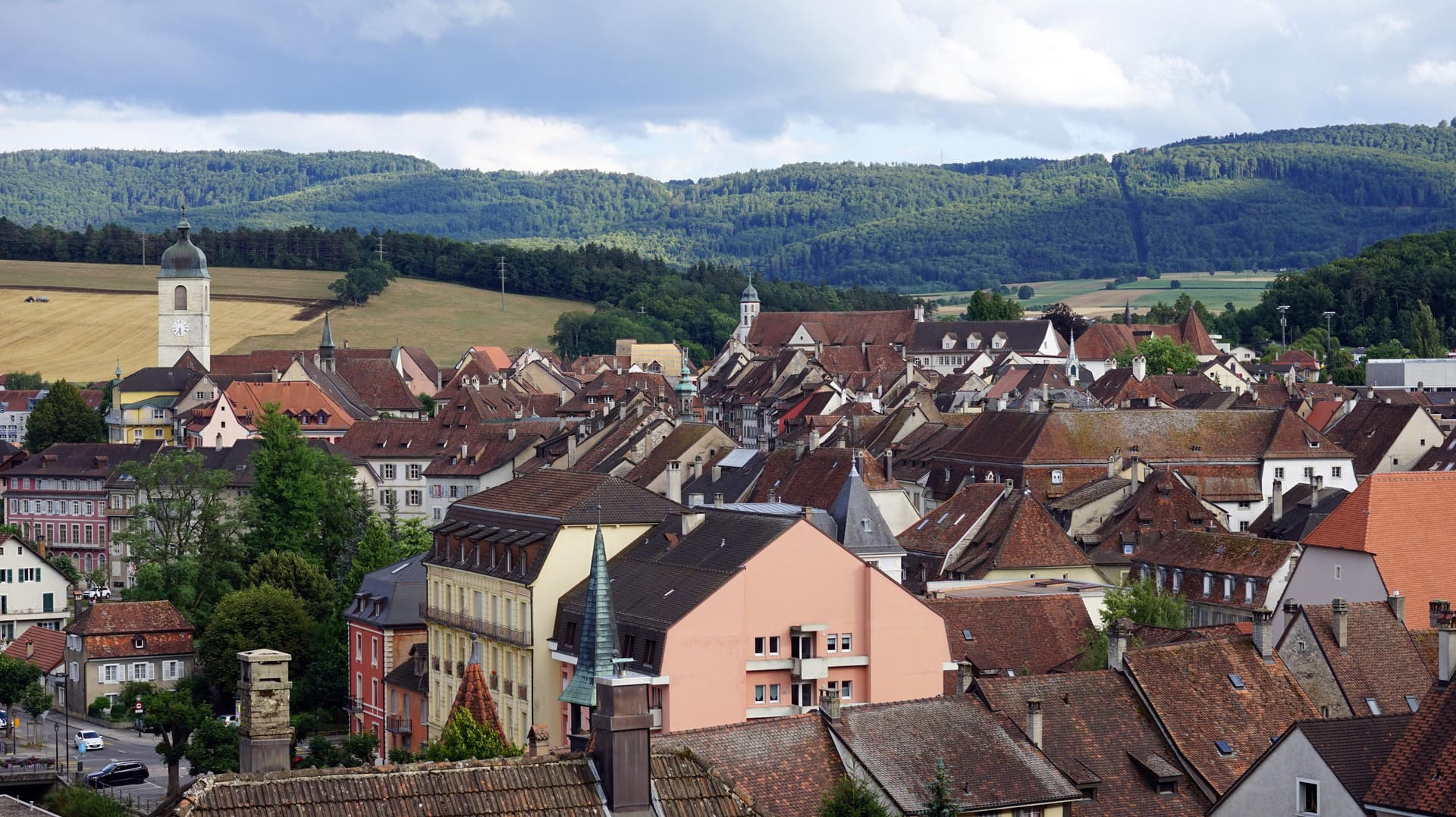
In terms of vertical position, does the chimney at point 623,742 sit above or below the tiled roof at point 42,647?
above

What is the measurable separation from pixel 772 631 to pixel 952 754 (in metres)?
13.1

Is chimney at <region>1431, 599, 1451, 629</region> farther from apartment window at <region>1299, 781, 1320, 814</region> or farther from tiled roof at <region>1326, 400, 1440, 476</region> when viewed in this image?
tiled roof at <region>1326, 400, 1440, 476</region>

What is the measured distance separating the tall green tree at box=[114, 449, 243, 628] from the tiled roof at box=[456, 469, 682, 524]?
→ 27.0 m

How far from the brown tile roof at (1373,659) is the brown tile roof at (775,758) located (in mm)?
13877

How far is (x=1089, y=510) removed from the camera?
79.6m

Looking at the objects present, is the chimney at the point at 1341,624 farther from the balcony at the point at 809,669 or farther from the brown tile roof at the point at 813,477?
the brown tile roof at the point at 813,477

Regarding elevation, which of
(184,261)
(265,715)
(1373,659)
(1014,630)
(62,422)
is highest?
(184,261)

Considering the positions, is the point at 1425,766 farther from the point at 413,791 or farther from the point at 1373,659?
the point at 1373,659

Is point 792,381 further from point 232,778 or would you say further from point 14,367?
point 232,778

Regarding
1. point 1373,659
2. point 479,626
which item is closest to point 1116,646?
point 1373,659

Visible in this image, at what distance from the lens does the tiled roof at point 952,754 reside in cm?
3503

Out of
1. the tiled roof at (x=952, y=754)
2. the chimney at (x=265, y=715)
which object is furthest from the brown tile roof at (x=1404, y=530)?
the chimney at (x=265, y=715)

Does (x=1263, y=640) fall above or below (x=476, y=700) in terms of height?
above

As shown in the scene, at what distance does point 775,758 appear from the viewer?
112ft
